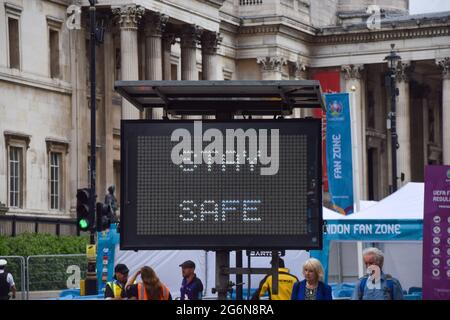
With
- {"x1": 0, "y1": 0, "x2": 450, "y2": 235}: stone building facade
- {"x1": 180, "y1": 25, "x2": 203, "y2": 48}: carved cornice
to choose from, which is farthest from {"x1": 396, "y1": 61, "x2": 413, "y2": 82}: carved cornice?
{"x1": 180, "y1": 25, "x2": 203, "y2": 48}: carved cornice

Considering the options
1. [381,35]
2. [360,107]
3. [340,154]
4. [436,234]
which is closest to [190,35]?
[381,35]

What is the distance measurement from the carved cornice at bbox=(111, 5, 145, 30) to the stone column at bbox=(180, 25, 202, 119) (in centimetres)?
573

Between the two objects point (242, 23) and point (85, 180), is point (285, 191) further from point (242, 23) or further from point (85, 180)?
point (242, 23)

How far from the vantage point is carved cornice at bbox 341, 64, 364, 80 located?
82.4 meters

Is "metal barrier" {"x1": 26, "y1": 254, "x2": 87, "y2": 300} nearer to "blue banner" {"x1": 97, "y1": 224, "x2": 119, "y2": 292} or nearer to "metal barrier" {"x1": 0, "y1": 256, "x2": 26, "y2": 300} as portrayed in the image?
"metal barrier" {"x1": 0, "y1": 256, "x2": 26, "y2": 300}

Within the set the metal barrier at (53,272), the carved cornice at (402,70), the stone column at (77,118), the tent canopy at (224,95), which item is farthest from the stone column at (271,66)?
the tent canopy at (224,95)

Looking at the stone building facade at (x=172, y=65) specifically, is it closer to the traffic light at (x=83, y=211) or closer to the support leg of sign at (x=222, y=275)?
the traffic light at (x=83, y=211)

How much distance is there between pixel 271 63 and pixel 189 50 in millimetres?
14274

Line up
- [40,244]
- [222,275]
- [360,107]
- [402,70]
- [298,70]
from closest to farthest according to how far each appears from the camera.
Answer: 1. [222,275]
2. [40,244]
3. [298,70]
4. [402,70]
5. [360,107]

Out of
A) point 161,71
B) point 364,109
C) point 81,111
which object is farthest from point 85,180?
point 364,109

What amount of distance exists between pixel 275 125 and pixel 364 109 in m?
70.1

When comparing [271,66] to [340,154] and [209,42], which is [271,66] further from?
[340,154]

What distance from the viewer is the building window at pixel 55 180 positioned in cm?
5453

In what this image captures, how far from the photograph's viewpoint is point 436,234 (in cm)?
2069
